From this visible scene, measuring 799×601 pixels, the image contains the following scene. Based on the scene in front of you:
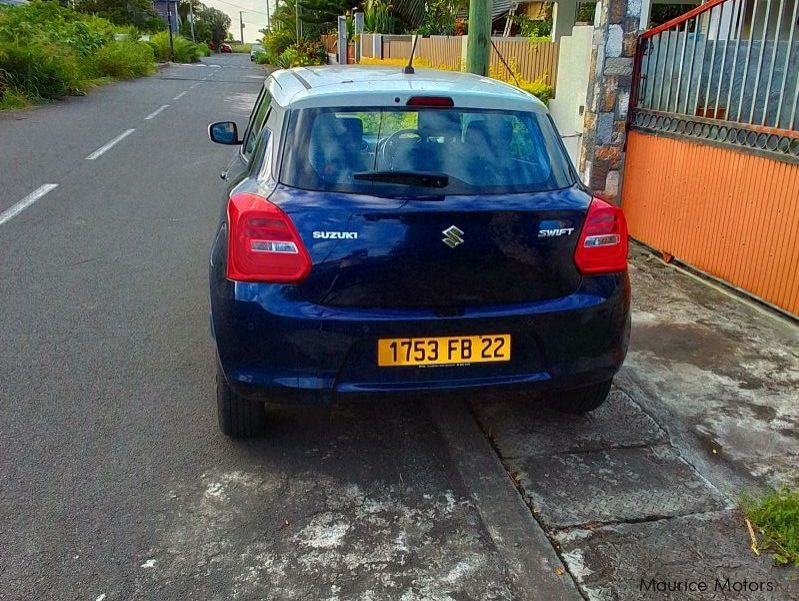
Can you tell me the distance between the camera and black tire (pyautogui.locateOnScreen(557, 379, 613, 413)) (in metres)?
3.73

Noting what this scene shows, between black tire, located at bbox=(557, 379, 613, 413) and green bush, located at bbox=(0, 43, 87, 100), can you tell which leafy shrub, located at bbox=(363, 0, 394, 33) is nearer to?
green bush, located at bbox=(0, 43, 87, 100)

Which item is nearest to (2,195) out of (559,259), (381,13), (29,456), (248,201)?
(29,456)

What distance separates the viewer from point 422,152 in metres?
3.24

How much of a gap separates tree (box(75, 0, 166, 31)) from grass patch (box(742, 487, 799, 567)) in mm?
64519

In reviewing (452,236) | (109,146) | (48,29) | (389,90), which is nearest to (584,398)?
(452,236)

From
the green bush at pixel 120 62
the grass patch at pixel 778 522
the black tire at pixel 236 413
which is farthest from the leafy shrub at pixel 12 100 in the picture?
the grass patch at pixel 778 522

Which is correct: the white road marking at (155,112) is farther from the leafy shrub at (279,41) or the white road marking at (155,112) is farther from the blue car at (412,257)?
the leafy shrub at (279,41)

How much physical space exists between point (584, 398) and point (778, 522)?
3.54ft

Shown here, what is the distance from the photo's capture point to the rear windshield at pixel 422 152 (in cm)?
310

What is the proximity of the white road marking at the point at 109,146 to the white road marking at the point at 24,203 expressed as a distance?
2279 millimetres

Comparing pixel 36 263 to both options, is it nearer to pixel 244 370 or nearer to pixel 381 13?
pixel 244 370

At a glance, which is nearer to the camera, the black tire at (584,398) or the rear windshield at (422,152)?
the rear windshield at (422,152)

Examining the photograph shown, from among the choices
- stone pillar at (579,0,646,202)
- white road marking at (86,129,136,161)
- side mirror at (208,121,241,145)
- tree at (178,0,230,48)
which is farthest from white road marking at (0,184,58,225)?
tree at (178,0,230,48)

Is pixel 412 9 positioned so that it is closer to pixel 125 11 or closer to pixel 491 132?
pixel 491 132
